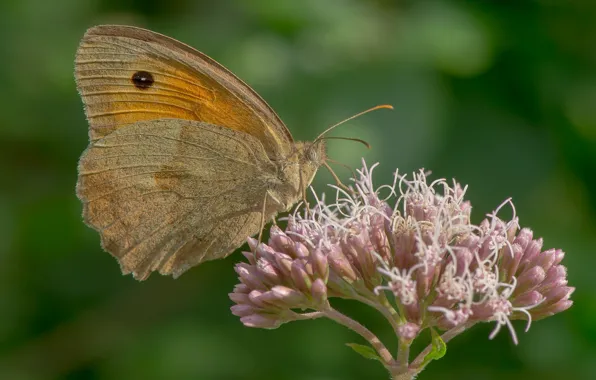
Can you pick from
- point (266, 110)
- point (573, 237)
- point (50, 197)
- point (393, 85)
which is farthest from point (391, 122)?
point (50, 197)

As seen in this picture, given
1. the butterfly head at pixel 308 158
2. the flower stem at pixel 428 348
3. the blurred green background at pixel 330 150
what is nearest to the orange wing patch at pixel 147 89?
the butterfly head at pixel 308 158

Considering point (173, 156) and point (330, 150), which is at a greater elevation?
point (330, 150)

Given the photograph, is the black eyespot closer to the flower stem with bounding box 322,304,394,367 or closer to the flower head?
the flower head

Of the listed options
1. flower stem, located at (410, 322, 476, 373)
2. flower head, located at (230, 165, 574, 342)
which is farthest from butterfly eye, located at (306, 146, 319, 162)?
flower stem, located at (410, 322, 476, 373)

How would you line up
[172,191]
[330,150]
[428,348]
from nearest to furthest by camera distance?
[428,348], [172,191], [330,150]

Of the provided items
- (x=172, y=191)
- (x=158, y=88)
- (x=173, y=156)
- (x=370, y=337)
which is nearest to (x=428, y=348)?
(x=370, y=337)

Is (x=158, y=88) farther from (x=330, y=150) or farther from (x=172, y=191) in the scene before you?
(x=330, y=150)
